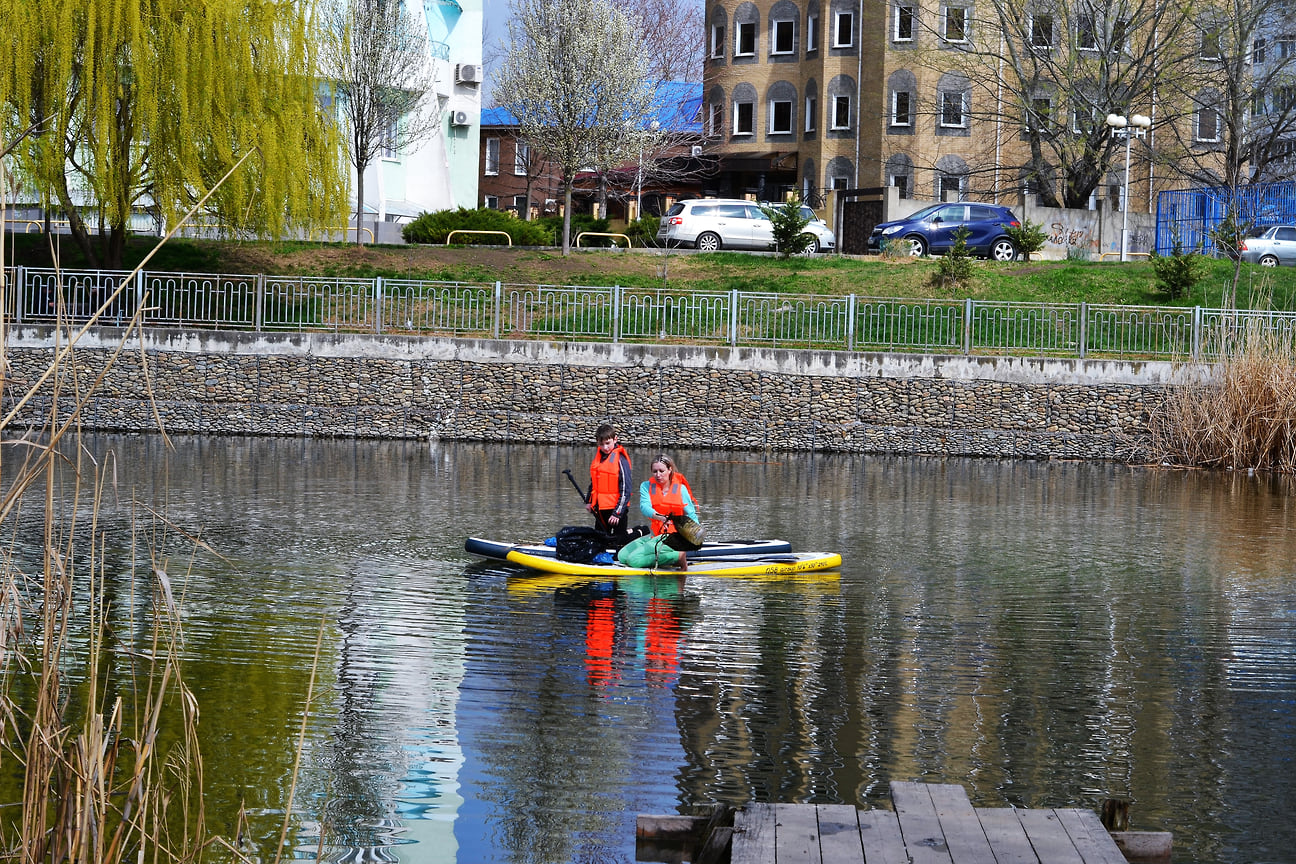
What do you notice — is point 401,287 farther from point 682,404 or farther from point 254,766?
point 254,766

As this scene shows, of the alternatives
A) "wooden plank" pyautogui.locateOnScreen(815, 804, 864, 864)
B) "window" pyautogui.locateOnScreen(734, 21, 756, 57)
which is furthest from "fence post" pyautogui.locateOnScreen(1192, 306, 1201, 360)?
"window" pyautogui.locateOnScreen(734, 21, 756, 57)

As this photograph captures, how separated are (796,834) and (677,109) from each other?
57.1 m

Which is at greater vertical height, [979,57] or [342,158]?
[979,57]

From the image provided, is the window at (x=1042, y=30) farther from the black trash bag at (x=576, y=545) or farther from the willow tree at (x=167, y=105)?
the black trash bag at (x=576, y=545)

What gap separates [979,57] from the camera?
155ft

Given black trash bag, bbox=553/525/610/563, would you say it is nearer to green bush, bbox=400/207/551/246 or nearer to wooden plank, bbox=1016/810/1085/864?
wooden plank, bbox=1016/810/1085/864

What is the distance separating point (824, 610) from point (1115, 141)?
3527cm

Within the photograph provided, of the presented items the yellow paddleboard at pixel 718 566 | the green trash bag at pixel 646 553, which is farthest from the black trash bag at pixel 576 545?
the green trash bag at pixel 646 553

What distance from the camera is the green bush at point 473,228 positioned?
129 ft

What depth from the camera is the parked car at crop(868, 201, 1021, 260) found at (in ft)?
130

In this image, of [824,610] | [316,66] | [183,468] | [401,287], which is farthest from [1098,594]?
[316,66]

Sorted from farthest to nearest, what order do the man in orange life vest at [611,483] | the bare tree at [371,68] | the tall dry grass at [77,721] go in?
the bare tree at [371,68]
the man in orange life vest at [611,483]
the tall dry grass at [77,721]

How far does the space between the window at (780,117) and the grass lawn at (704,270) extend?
22395mm

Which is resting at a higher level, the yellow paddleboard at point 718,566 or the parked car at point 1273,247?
the parked car at point 1273,247
